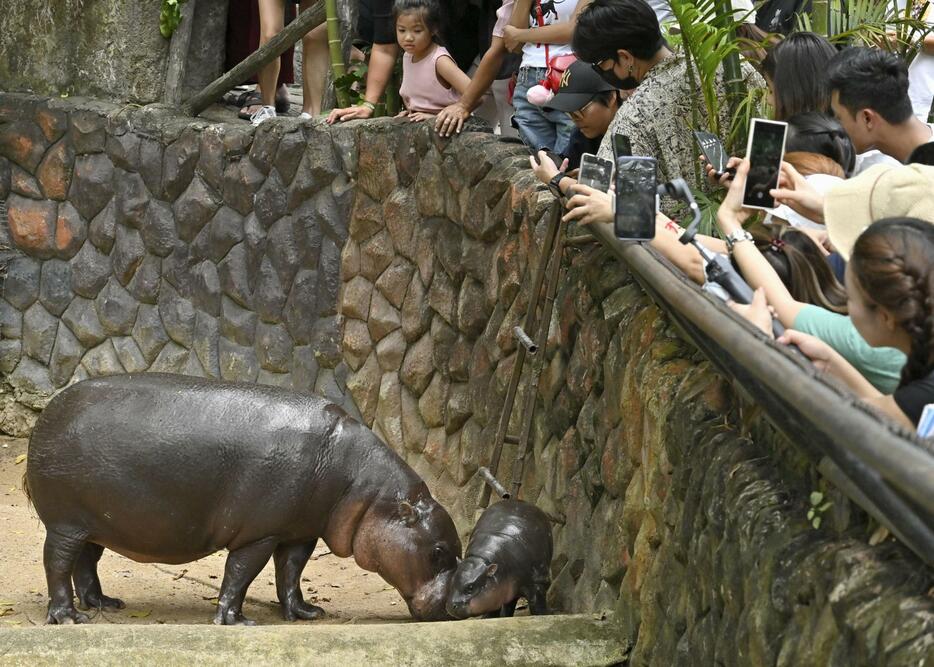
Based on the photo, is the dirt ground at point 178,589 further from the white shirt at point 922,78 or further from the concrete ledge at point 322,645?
the white shirt at point 922,78

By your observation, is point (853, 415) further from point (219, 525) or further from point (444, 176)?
point (444, 176)

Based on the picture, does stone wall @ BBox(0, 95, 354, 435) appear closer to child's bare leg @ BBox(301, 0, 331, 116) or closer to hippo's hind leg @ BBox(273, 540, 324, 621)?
child's bare leg @ BBox(301, 0, 331, 116)

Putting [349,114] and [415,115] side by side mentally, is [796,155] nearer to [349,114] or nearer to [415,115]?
[415,115]

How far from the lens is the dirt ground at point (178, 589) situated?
4.89 meters

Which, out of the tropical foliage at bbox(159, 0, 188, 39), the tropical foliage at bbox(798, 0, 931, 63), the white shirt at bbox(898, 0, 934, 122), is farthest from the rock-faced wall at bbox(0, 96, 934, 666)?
the white shirt at bbox(898, 0, 934, 122)

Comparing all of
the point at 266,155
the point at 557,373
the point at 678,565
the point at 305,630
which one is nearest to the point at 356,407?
the point at 266,155

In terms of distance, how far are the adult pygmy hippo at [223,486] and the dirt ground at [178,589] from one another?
259mm

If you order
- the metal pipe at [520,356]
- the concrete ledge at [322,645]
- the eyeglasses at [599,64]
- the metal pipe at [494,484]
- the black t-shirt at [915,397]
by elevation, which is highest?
the eyeglasses at [599,64]

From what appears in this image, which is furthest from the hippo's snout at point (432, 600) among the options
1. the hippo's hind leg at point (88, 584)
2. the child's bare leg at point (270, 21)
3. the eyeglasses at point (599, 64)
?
the child's bare leg at point (270, 21)

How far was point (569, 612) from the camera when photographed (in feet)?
13.0

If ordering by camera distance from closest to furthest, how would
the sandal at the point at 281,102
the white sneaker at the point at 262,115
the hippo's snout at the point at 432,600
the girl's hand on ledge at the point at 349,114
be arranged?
1. the hippo's snout at the point at 432,600
2. the girl's hand on ledge at the point at 349,114
3. the white sneaker at the point at 262,115
4. the sandal at the point at 281,102

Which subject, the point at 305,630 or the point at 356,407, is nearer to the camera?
the point at 305,630

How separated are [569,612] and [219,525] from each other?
1.27 meters

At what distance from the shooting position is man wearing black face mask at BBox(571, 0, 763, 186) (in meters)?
4.24
